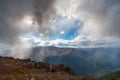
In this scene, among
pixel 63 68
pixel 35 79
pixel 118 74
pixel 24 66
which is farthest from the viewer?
pixel 63 68

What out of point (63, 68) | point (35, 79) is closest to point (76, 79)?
point (35, 79)

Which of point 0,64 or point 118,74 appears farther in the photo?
point 0,64

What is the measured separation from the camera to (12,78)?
32469 millimetres

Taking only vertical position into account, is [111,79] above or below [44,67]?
below

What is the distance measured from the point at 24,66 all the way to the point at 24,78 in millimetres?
13968

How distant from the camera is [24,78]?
31797 mm

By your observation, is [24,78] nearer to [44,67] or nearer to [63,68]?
[44,67]

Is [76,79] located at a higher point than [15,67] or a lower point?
lower

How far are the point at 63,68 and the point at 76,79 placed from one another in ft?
54.2

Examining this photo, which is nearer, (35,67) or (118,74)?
(118,74)

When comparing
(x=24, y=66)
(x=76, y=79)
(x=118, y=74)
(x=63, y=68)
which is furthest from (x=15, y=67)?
(x=118, y=74)

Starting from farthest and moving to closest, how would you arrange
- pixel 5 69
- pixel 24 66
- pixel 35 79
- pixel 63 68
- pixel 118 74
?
pixel 63 68 → pixel 24 66 → pixel 5 69 → pixel 118 74 → pixel 35 79

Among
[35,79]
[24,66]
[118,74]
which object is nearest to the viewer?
[35,79]

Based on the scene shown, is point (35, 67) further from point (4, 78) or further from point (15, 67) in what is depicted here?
point (4, 78)
